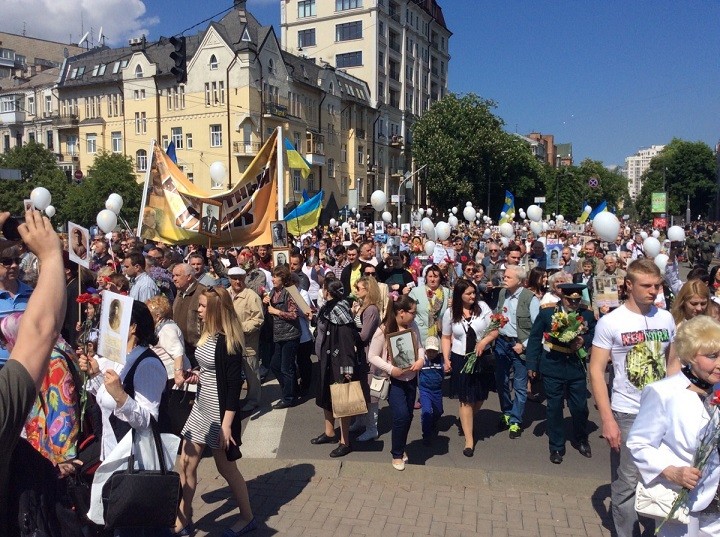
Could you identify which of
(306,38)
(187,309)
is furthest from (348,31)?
(187,309)

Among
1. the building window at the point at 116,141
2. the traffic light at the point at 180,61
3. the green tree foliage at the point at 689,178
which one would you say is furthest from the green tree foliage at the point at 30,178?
the green tree foliage at the point at 689,178

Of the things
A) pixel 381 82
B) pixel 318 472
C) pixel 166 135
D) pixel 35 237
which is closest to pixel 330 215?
pixel 318 472

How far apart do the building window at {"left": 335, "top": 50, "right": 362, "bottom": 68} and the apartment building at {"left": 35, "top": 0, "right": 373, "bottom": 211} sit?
435cm

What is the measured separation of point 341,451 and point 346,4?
2382 inches

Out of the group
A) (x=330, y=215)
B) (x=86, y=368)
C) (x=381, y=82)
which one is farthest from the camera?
(x=381, y=82)

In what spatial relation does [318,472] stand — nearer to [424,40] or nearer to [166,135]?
[166,135]

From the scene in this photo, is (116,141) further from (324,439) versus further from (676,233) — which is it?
(324,439)

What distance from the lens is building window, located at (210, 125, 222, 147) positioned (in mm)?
46156

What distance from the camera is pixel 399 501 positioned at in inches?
204

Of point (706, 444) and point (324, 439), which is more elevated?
point (706, 444)

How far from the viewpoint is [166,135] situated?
48375mm

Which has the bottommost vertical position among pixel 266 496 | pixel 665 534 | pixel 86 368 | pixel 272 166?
pixel 266 496

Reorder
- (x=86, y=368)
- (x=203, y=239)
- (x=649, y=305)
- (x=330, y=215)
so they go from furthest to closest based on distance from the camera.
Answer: (x=330, y=215) → (x=203, y=239) → (x=649, y=305) → (x=86, y=368)

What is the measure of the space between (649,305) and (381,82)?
60.6m
